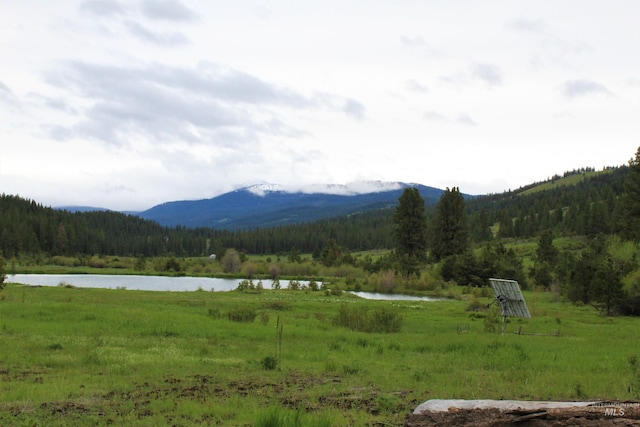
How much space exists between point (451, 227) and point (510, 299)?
6505cm

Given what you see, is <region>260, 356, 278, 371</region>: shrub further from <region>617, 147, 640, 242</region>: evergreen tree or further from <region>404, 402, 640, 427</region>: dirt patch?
<region>617, 147, 640, 242</region>: evergreen tree

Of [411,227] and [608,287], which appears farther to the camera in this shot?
[411,227]

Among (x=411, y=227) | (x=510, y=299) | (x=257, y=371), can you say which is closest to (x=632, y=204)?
(x=411, y=227)

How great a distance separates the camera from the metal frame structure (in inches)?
1027

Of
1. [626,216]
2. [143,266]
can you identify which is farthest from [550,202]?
[143,266]

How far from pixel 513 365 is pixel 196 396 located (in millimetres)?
9663

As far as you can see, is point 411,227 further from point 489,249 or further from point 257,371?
point 257,371

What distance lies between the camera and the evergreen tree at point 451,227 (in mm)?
89688

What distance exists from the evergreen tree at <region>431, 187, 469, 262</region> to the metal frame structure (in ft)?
208

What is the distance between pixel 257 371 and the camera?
48.0ft

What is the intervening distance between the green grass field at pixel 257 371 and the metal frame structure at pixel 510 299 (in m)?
1.44

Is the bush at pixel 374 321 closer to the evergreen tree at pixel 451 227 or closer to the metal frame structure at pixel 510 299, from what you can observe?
the metal frame structure at pixel 510 299

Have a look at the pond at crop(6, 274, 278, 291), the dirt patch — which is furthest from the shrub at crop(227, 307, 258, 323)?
the pond at crop(6, 274, 278, 291)

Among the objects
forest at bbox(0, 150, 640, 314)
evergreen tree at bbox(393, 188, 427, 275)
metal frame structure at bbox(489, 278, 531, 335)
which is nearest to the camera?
metal frame structure at bbox(489, 278, 531, 335)
